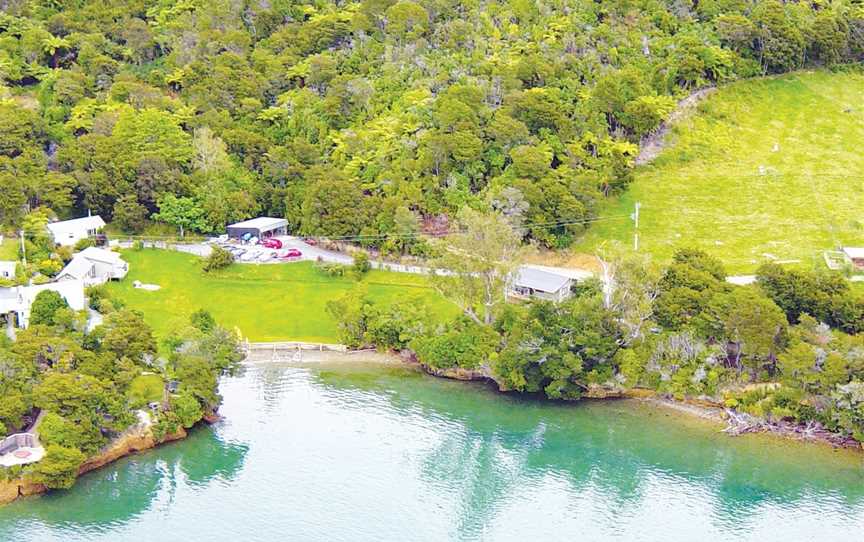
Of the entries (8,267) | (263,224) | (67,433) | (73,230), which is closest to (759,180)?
(263,224)

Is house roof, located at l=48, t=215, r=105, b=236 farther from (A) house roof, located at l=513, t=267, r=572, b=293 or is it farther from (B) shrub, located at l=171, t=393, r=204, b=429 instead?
(A) house roof, located at l=513, t=267, r=572, b=293

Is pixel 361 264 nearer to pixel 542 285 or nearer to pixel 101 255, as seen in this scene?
pixel 542 285

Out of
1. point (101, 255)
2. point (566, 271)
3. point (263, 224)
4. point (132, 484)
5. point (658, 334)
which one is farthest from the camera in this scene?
point (263, 224)

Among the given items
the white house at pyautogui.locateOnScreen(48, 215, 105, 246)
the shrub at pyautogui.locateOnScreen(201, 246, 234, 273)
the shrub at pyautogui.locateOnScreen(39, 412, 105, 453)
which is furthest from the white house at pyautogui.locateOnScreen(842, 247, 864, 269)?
the white house at pyautogui.locateOnScreen(48, 215, 105, 246)

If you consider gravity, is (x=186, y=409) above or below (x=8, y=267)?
below

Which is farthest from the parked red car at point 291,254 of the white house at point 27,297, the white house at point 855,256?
the white house at point 855,256

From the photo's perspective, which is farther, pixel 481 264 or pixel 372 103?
pixel 372 103
